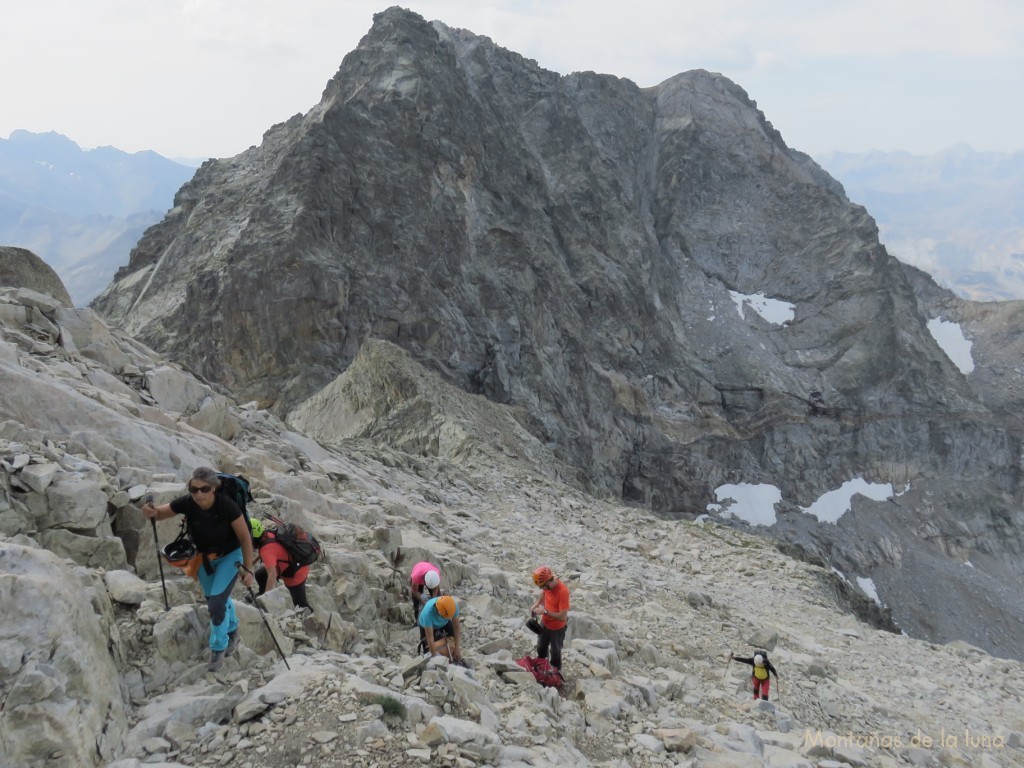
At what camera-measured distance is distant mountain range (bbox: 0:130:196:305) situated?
118688 millimetres

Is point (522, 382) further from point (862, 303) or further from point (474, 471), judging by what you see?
point (862, 303)

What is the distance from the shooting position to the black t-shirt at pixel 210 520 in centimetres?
593

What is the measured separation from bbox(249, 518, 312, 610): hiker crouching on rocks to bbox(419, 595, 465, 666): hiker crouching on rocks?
1.27 metres

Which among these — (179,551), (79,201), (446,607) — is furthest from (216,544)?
(79,201)

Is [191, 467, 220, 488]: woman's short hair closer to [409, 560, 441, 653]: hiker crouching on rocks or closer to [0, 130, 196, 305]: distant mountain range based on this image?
[409, 560, 441, 653]: hiker crouching on rocks

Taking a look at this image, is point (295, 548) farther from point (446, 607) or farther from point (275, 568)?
point (446, 607)

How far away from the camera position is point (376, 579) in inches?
348

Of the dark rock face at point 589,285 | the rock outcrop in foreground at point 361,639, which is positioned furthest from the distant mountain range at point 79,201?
the rock outcrop in foreground at point 361,639

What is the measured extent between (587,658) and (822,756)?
2.89 meters

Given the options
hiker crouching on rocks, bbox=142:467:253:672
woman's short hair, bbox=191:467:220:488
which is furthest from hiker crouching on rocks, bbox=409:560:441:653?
woman's short hair, bbox=191:467:220:488

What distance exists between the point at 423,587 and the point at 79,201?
7019 inches

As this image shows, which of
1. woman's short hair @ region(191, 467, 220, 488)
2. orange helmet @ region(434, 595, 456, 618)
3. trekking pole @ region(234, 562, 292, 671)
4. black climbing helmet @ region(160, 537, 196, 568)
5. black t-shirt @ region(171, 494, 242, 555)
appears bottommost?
trekking pole @ region(234, 562, 292, 671)

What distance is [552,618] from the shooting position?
26.5 feet

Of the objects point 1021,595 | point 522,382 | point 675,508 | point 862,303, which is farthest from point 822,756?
point 862,303
